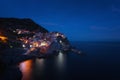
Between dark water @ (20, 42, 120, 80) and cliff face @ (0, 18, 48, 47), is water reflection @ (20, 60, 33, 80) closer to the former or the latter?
Answer: dark water @ (20, 42, 120, 80)

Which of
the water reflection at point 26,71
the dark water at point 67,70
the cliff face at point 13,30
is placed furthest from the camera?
the cliff face at point 13,30

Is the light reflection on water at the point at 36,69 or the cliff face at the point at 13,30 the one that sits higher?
the cliff face at the point at 13,30

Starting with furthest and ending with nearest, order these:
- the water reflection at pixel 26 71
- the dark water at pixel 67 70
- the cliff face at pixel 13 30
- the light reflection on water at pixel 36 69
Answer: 1. the cliff face at pixel 13 30
2. the dark water at pixel 67 70
3. the light reflection on water at pixel 36 69
4. the water reflection at pixel 26 71

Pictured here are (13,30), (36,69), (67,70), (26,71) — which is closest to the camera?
(26,71)

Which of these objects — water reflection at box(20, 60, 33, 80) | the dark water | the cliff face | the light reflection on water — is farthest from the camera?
the cliff face

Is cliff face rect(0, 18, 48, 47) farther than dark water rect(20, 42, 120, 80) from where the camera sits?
Yes

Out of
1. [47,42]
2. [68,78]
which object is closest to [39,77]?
[68,78]

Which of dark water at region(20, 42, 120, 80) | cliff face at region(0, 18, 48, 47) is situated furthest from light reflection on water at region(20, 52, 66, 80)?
cliff face at region(0, 18, 48, 47)

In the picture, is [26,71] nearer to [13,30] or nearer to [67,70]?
[67,70]

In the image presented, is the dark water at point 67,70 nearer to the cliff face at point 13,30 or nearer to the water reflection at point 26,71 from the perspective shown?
the water reflection at point 26,71

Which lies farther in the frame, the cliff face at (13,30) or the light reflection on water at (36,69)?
the cliff face at (13,30)

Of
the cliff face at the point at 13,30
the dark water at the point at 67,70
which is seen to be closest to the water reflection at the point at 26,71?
the dark water at the point at 67,70

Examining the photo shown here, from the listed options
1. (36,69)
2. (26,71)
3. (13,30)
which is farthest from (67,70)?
(13,30)
